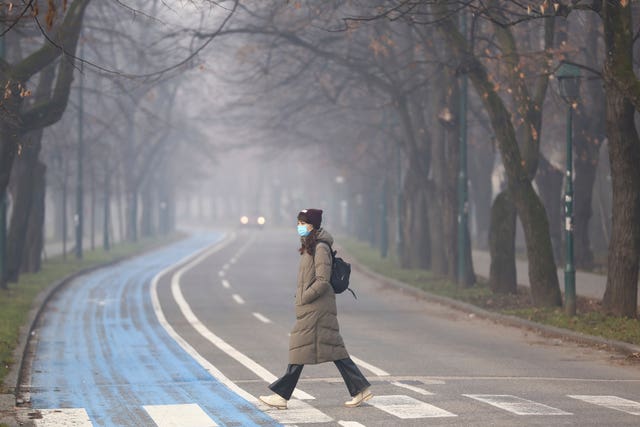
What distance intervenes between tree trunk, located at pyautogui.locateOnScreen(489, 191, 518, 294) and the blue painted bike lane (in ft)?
23.2

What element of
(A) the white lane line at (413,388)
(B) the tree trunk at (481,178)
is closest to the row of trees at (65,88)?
(A) the white lane line at (413,388)

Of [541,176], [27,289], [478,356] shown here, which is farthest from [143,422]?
[541,176]

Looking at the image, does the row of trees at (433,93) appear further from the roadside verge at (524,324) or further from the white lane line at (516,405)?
the white lane line at (516,405)

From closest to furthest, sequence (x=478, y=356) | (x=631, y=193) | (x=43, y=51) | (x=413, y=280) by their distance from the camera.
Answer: (x=478, y=356), (x=631, y=193), (x=43, y=51), (x=413, y=280)

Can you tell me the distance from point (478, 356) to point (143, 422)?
21.3ft

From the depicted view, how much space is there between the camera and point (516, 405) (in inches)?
437

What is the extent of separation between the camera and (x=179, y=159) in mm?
85500

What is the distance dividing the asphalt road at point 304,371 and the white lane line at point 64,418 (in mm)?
19

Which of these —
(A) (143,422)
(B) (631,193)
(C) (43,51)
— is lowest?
(A) (143,422)

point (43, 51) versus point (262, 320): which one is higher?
point (43, 51)

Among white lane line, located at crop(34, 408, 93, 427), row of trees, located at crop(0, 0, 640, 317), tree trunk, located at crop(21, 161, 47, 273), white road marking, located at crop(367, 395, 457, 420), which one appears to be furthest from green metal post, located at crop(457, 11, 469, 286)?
white lane line, located at crop(34, 408, 93, 427)

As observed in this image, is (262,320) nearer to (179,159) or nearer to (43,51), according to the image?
(43,51)

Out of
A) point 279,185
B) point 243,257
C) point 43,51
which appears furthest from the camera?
point 279,185

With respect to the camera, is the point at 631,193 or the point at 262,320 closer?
the point at 631,193
